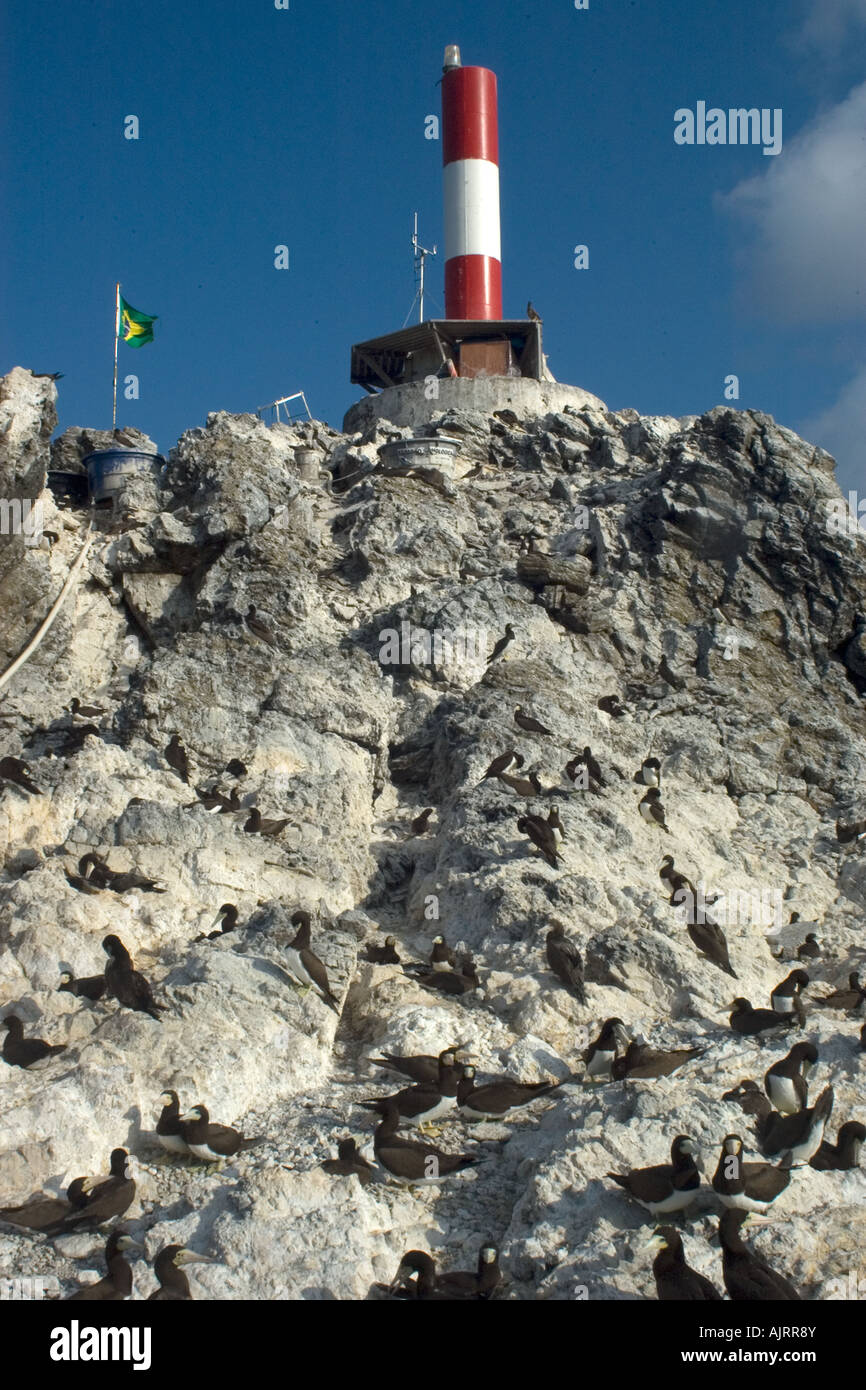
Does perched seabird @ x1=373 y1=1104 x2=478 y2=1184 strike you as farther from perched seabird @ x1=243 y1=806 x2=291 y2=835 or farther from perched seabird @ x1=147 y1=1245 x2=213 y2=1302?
perched seabird @ x1=243 y1=806 x2=291 y2=835

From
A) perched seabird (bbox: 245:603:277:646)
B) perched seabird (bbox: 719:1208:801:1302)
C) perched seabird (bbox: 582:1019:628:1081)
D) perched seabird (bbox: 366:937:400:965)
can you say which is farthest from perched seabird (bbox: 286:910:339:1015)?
perched seabird (bbox: 245:603:277:646)

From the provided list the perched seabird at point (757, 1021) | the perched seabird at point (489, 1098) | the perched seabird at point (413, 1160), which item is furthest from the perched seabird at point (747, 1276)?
the perched seabird at point (757, 1021)

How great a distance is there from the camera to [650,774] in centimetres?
1702

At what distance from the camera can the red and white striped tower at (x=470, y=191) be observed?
39.4 metres

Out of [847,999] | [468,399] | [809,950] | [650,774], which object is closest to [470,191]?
[468,399]

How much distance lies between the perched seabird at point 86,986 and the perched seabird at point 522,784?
18.9 feet

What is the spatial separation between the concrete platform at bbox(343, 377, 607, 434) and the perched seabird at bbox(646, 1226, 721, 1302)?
25.7 m

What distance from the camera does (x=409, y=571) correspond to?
21.6m

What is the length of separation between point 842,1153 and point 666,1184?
5.02 ft

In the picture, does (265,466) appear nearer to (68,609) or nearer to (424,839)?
(68,609)

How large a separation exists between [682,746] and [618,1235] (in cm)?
954

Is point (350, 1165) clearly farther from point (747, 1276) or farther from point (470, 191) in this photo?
point (470, 191)

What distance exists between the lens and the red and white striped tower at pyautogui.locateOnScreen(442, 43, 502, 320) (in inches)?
1551
